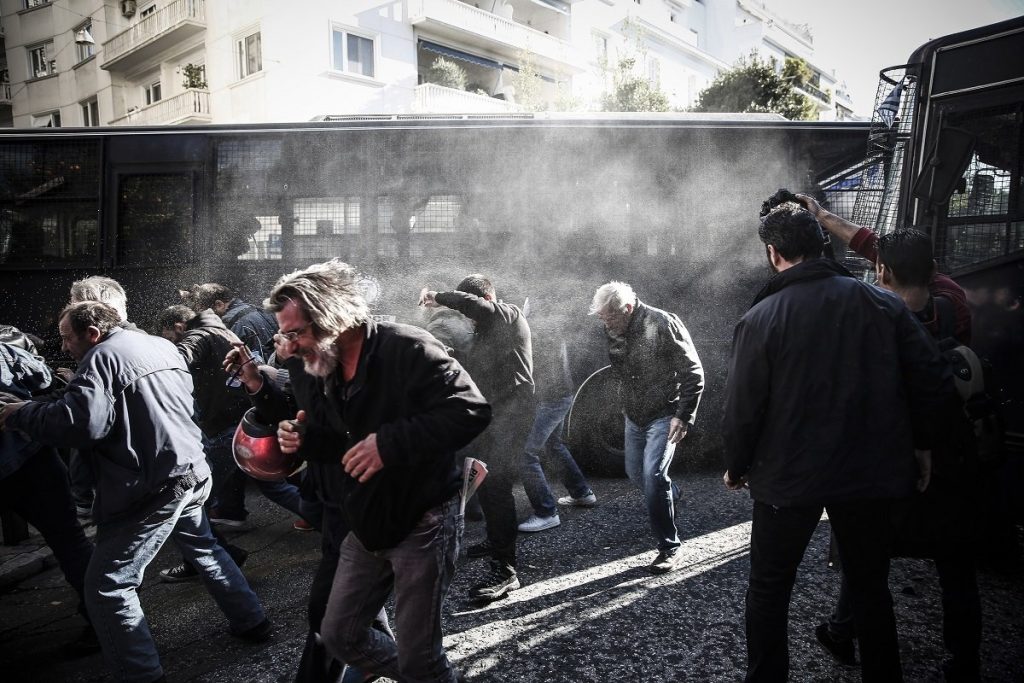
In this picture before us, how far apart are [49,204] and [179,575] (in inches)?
158

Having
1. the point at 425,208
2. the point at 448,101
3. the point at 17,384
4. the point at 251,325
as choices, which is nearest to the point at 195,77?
the point at 448,101

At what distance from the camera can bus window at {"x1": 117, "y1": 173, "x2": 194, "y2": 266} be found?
614cm

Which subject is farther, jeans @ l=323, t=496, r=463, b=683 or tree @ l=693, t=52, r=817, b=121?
tree @ l=693, t=52, r=817, b=121

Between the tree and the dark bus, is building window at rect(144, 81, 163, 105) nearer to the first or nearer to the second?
the dark bus

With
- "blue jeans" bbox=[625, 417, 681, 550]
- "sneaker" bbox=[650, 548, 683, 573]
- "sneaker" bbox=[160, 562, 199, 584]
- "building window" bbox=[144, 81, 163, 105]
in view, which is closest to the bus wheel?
"blue jeans" bbox=[625, 417, 681, 550]

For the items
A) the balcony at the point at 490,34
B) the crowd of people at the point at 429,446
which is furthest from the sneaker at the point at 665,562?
the balcony at the point at 490,34

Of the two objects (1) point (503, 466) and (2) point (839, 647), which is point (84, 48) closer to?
(1) point (503, 466)

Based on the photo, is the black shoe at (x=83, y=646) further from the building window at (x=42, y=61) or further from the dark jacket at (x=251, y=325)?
the building window at (x=42, y=61)

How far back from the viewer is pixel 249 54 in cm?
1834

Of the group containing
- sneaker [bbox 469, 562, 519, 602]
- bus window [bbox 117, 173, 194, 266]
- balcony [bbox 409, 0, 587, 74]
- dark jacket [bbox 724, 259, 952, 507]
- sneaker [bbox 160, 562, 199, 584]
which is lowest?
sneaker [bbox 160, 562, 199, 584]

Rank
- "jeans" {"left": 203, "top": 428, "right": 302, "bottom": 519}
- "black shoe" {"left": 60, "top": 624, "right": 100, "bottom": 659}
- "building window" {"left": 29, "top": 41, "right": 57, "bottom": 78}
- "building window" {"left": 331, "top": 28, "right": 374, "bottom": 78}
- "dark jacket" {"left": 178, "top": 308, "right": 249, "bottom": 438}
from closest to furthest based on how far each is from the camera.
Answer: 1. "black shoe" {"left": 60, "top": 624, "right": 100, "bottom": 659}
2. "dark jacket" {"left": 178, "top": 308, "right": 249, "bottom": 438}
3. "jeans" {"left": 203, "top": 428, "right": 302, "bottom": 519}
4. "building window" {"left": 331, "top": 28, "right": 374, "bottom": 78}
5. "building window" {"left": 29, "top": 41, "right": 57, "bottom": 78}

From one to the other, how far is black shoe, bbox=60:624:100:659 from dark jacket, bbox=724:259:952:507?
3558mm

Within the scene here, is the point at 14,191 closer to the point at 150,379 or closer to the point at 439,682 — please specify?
the point at 150,379

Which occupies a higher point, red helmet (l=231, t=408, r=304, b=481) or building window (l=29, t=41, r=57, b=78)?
building window (l=29, t=41, r=57, b=78)
